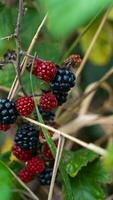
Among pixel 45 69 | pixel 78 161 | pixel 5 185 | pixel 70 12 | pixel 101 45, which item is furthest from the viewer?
pixel 101 45

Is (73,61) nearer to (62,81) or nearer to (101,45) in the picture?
(62,81)

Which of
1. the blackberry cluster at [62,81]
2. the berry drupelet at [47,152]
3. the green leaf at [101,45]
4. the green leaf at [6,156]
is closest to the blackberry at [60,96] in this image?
the blackberry cluster at [62,81]

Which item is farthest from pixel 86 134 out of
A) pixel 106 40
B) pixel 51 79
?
pixel 51 79

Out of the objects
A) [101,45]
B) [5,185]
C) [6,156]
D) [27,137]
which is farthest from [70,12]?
[101,45]

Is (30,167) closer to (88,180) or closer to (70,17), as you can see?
(88,180)

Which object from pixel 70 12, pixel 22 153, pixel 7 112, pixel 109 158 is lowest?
pixel 22 153

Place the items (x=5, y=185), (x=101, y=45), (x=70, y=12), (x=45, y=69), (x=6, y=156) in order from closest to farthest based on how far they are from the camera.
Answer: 1. (x=70, y=12)
2. (x=5, y=185)
3. (x=45, y=69)
4. (x=6, y=156)
5. (x=101, y=45)

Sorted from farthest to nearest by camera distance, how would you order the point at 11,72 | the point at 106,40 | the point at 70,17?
1. the point at 106,40
2. the point at 11,72
3. the point at 70,17

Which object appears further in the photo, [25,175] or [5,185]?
[25,175]
